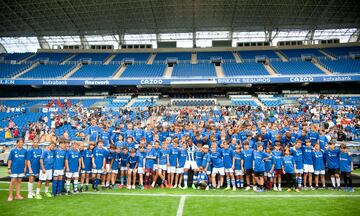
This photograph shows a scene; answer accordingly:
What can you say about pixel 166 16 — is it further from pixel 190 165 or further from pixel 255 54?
pixel 190 165

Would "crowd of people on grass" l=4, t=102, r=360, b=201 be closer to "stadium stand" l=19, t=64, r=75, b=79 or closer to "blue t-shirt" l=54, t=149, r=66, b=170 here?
"blue t-shirt" l=54, t=149, r=66, b=170

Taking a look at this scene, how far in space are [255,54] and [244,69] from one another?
765 centimetres

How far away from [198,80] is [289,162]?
83.1 feet

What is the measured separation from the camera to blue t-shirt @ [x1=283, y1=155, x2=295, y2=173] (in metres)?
9.81

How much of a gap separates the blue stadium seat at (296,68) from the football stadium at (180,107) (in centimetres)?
43

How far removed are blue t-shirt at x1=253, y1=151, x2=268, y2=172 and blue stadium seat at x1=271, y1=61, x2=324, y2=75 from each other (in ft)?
92.1

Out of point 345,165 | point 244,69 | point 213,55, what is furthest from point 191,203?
point 213,55

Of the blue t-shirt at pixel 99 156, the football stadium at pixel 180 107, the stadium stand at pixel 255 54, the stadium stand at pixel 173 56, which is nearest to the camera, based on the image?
the football stadium at pixel 180 107

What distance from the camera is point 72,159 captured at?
952cm

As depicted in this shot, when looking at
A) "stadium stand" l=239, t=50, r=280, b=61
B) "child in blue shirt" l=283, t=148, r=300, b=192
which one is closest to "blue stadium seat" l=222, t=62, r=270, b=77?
"stadium stand" l=239, t=50, r=280, b=61

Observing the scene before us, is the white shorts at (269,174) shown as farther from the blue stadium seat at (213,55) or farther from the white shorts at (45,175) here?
the blue stadium seat at (213,55)

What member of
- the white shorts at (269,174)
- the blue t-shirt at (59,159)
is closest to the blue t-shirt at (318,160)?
the white shorts at (269,174)

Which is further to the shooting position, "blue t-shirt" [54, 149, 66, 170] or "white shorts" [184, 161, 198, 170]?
"white shorts" [184, 161, 198, 170]

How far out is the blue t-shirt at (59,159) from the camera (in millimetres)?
9281
